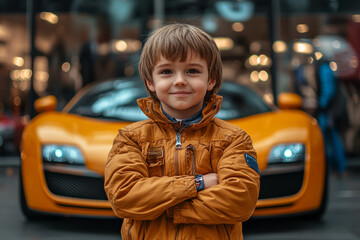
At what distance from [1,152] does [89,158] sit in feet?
21.0

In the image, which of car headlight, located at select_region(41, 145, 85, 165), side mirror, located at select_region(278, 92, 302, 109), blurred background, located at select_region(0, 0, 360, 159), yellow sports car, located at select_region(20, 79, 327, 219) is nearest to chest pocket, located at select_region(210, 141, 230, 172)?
yellow sports car, located at select_region(20, 79, 327, 219)

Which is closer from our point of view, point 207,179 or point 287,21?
point 207,179

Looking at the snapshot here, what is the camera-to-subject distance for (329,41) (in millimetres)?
10266

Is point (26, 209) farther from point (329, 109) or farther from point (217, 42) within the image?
point (217, 42)

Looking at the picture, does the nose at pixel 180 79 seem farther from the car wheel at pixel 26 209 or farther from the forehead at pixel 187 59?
the car wheel at pixel 26 209

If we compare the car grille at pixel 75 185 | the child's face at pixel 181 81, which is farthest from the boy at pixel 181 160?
the car grille at pixel 75 185

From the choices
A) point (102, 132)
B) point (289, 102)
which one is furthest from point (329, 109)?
point (102, 132)

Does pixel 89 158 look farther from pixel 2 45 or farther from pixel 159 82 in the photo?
pixel 2 45

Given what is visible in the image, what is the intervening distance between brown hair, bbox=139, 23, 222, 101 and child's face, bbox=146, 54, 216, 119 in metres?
0.02

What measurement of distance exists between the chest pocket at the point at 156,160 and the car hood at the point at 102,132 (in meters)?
2.41

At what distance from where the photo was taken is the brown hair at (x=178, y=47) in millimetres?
2000

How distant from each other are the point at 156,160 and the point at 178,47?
39cm

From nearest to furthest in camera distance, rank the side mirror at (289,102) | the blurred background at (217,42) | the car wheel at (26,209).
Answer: the car wheel at (26,209), the side mirror at (289,102), the blurred background at (217,42)

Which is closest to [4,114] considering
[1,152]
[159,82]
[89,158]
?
[1,152]
